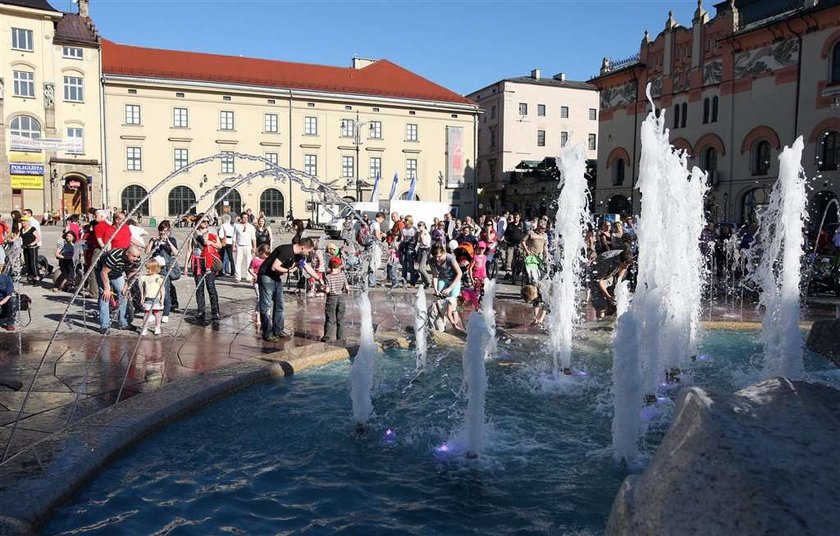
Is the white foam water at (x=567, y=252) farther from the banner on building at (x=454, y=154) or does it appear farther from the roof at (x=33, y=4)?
the banner on building at (x=454, y=154)

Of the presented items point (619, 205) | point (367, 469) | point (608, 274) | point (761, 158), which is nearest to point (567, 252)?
point (608, 274)

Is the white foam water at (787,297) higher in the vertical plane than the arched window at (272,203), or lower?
lower

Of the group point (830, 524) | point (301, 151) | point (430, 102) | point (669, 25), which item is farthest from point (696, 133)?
point (830, 524)

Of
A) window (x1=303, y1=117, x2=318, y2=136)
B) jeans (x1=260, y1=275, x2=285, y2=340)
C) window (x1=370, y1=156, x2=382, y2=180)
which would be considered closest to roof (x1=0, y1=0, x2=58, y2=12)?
window (x1=303, y1=117, x2=318, y2=136)

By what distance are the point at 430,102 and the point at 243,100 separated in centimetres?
1598

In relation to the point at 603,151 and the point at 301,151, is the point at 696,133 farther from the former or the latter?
the point at 301,151

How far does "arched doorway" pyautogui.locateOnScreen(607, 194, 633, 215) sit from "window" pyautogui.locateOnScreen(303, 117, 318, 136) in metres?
24.7

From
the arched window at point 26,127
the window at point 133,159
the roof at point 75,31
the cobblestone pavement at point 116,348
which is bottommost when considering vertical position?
the cobblestone pavement at point 116,348

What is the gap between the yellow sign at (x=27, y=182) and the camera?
45250 mm

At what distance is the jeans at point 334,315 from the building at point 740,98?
28721mm

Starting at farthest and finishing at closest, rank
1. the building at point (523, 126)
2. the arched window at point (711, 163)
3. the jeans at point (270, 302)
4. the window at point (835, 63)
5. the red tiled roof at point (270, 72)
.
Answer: the building at point (523, 126)
the red tiled roof at point (270, 72)
the arched window at point (711, 163)
the window at point (835, 63)
the jeans at point (270, 302)

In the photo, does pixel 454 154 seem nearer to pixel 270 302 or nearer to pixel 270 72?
pixel 270 72

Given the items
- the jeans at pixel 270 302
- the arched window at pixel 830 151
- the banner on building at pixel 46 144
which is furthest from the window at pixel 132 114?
the jeans at pixel 270 302

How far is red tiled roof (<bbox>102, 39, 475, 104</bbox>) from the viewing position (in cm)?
5244
